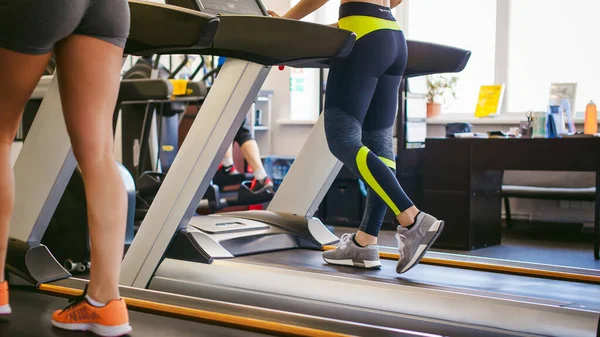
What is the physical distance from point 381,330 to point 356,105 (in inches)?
32.3

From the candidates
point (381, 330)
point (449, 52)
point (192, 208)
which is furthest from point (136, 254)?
point (449, 52)

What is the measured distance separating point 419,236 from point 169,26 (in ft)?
3.29

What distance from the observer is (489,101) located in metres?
5.43

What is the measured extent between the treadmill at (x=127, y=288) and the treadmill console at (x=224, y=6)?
14.6 inches

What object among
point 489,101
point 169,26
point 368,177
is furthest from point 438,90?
point 169,26

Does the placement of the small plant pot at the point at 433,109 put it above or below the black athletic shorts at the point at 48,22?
below

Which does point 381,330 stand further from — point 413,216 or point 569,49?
point 569,49

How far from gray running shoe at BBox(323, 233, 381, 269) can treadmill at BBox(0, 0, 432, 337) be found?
66 centimetres

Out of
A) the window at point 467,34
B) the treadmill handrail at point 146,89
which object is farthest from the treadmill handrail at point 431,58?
the window at point 467,34

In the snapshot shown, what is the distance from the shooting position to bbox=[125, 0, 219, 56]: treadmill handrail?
2111mm

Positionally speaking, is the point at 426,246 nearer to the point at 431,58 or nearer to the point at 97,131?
the point at 431,58

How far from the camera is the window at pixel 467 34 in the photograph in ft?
20.1

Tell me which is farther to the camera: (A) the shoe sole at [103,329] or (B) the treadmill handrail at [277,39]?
(B) the treadmill handrail at [277,39]

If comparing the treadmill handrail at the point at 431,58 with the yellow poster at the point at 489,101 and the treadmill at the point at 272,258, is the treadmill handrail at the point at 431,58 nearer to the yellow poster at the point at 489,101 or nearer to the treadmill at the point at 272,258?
the treadmill at the point at 272,258
